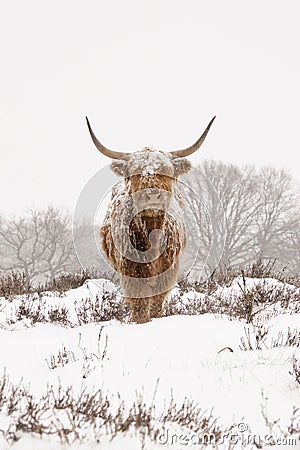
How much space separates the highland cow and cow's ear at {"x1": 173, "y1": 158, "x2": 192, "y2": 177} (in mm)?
107

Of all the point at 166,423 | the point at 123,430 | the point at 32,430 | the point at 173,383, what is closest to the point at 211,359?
the point at 173,383

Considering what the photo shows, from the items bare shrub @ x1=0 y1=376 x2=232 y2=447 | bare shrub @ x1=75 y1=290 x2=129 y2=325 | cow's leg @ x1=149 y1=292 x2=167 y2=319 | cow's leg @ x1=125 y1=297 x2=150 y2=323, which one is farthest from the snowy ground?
cow's leg @ x1=149 y1=292 x2=167 y2=319

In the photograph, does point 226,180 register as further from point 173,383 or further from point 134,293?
point 173,383

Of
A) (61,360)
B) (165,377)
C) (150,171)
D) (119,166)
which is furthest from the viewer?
(119,166)

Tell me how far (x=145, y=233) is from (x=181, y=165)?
1501 millimetres

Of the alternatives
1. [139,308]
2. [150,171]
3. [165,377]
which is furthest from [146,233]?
[165,377]

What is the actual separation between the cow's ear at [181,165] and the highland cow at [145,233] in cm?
11

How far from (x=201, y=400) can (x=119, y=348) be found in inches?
56.4

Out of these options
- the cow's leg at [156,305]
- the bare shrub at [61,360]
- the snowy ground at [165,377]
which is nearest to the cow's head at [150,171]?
the cow's leg at [156,305]

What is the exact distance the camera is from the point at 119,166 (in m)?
6.81

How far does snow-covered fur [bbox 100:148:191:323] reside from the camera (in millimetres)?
6082

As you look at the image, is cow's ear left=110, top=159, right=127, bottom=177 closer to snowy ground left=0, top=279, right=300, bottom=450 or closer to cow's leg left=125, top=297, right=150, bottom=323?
cow's leg left=125, top=297, right=150, bottom=323

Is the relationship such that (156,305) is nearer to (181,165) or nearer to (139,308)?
(139,308)

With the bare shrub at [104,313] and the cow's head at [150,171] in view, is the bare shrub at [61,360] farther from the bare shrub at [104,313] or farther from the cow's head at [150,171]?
the cow's head at [150,171]
